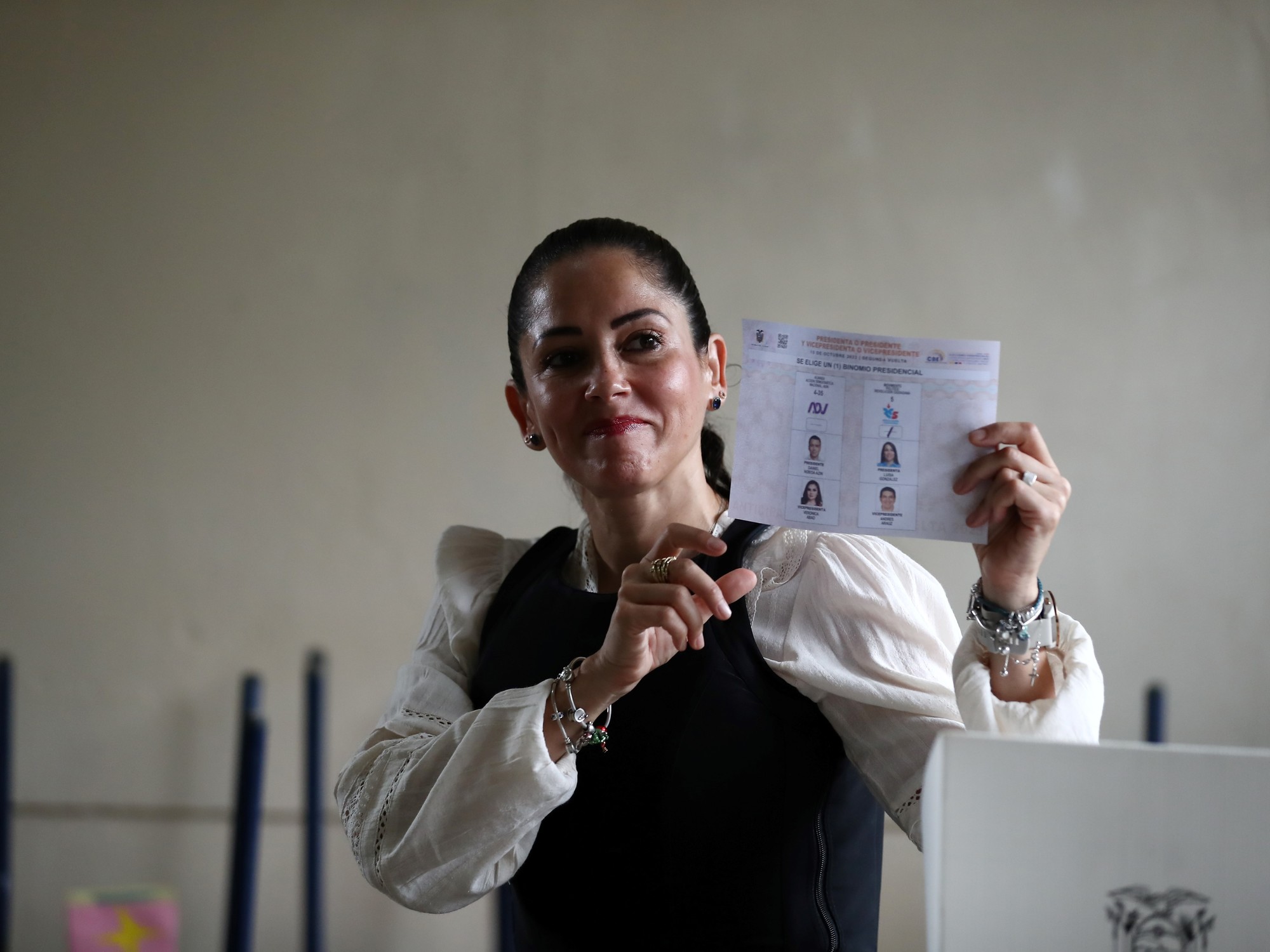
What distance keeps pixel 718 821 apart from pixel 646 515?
1.17 feet

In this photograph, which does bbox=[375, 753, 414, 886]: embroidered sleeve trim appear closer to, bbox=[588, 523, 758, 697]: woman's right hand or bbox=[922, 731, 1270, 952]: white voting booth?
bbox=[588, 523, 758, 697]: woman's right hand

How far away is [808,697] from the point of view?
105 cm

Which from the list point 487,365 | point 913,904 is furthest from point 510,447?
point 913,904

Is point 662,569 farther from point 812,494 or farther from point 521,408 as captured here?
point 521,408

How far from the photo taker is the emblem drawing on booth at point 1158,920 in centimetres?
57

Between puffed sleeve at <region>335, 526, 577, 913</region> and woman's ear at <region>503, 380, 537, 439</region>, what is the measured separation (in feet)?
1.08

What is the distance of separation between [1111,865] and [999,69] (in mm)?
2207

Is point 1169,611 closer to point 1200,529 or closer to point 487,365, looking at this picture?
point 1200,529

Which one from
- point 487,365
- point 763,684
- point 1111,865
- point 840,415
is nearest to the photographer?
point 1111,865

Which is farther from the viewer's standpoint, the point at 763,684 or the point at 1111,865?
the point at 763,684

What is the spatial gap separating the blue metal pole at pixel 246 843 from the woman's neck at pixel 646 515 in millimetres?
1098

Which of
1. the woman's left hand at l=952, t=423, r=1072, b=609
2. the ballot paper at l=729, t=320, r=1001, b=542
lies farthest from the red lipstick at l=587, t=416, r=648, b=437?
the woman's left hand at l=952, t=423, r=1072, b=609

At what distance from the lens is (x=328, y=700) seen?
241 centimetres

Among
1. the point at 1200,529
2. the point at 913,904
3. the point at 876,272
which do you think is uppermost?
the point at 876,272
